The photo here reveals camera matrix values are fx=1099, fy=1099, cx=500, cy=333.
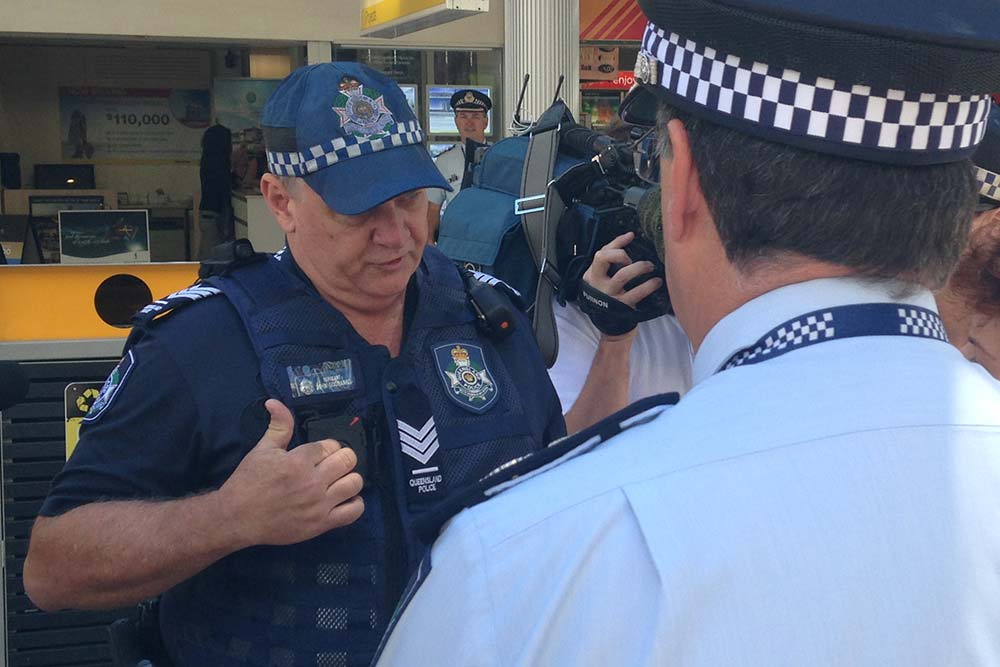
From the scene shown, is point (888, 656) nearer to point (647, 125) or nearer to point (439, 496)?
point (439, 496)

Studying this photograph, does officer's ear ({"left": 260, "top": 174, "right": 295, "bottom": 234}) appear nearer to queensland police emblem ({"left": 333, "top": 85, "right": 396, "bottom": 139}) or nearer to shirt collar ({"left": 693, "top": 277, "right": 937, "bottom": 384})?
queensland police emblem ({"left": 333, "top": 85, "right": 396, "bottom": 139})

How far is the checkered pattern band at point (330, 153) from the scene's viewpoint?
190 centimetres

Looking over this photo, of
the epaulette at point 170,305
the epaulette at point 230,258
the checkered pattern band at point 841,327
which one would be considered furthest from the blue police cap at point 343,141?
the checkered pattern band at point 841,327

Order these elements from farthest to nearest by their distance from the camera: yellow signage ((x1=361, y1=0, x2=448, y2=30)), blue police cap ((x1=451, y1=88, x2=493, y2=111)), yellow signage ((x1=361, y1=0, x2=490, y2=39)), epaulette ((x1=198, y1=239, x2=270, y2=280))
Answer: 1. blue police cap ((x1=451, y1=88, x2=493, y2=111))
2. yellow signage ((x1=361, y1=0, x2=448, y2=30))
3. yellow signage ((x1=361, y1=0, x2=490, y2=39))
4. epaulette ((x1=198, y1=239, x2=270, y2=280))

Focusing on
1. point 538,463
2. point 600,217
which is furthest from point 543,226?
point 538,463

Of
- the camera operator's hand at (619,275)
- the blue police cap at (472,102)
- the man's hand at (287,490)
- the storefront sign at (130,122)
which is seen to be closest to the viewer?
the man's hand at (287,490)

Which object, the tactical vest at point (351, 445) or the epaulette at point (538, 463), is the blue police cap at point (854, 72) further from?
the tactical vest at point (351, 445)

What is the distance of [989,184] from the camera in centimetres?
185

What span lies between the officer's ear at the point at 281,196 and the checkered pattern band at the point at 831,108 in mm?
1123

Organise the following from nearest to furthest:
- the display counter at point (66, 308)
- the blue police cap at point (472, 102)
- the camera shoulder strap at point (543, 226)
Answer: the camera shoulder strap at point (543, 226), the display counter at point (66, 308), the blue police cap at point (472, 102)

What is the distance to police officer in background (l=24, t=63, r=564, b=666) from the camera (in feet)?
5.33

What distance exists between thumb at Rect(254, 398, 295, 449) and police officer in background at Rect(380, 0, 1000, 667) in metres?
A: 0.64

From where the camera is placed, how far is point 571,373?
2.54 m

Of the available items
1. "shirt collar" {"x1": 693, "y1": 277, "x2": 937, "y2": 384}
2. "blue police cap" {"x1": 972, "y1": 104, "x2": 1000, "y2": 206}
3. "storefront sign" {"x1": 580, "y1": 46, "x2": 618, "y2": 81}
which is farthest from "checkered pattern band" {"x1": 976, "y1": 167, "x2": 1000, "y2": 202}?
"storefront sign" {"x1": 580, "y1": 46, "x2": 618, "y2": 81}
